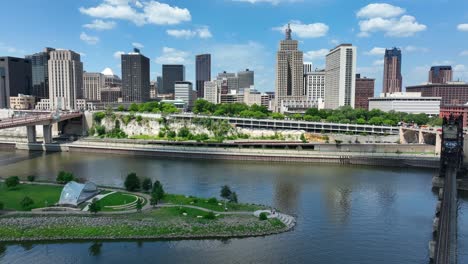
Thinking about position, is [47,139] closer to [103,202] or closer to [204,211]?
[103,202]

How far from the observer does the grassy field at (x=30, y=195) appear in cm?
2672

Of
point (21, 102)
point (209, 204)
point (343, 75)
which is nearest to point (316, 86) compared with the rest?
point (343, 75)

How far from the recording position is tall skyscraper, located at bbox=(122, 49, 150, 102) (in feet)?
591

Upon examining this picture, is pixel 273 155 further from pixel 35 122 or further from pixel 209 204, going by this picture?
pixel 35 122

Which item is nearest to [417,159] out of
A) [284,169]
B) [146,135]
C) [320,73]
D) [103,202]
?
[284,169]

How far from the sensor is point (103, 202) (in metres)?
27.4

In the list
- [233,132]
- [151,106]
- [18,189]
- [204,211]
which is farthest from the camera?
[151,106]

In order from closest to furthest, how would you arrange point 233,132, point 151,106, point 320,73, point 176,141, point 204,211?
point 204,211 → point 176,141 → point 233,132 → point 151,106 → point 320,73

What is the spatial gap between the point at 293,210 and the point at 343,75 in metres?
116

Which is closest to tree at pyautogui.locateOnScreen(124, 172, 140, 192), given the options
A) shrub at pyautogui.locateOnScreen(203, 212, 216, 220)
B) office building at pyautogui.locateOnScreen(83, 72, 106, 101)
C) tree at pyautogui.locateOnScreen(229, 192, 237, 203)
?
tree at pyautogui.locateOnScreen(229, 192, 237, 203)

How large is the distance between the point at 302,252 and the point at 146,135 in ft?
172

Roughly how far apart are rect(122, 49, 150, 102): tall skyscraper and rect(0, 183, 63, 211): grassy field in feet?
500

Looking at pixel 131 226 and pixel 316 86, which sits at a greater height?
pixel 316 86

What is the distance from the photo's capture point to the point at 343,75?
445 feet
